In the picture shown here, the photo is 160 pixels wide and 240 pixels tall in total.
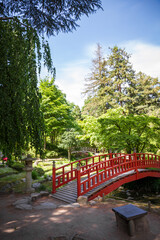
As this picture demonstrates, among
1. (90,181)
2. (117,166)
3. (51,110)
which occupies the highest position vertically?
(51,110)

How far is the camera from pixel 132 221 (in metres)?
3.85

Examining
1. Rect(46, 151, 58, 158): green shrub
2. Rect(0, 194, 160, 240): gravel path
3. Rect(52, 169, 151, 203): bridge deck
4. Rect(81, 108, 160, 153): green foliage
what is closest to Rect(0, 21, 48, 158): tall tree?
Rect(0, 194, 160, 240): gravel path

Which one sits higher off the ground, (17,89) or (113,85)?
(113,85)

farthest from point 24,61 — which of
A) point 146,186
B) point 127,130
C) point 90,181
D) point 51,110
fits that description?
point 51,110

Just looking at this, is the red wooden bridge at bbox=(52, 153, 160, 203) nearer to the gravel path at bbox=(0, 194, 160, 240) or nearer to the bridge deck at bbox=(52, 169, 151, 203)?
the bridge deck at bbox=(52, 169, 151, 203)

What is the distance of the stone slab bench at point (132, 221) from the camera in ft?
12.5

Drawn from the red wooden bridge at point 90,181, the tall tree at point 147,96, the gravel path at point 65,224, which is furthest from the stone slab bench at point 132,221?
the tall tree at point 147,96

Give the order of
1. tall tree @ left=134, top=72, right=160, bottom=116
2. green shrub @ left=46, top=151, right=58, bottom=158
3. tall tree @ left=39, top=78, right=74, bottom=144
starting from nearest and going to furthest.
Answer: green shrub @ left=46, top=151, right=58, bottom=158
tall tree @ left=39, top=78, right=74, bottom=144
tall tree @ left=134, top=72, right=160, bottom=116

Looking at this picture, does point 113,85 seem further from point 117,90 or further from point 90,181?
point 90,181

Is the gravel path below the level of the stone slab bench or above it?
below

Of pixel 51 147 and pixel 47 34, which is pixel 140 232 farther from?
pixel 51 147

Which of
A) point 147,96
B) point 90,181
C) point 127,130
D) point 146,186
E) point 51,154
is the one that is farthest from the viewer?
point 147,96

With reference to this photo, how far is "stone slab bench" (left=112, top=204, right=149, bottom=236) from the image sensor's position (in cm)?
381

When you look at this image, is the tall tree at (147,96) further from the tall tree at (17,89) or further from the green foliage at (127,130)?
the tall tree at (17,89)
